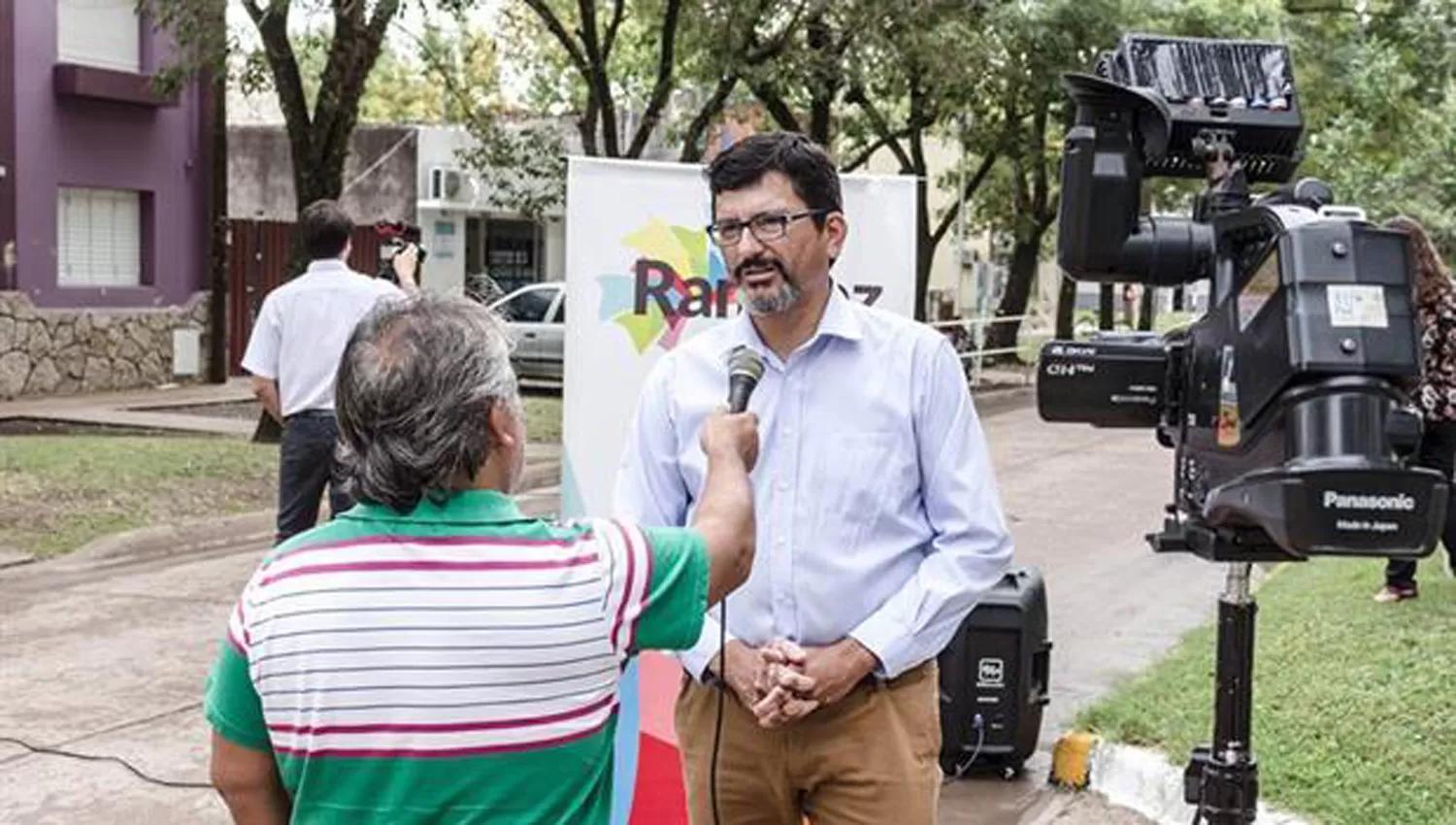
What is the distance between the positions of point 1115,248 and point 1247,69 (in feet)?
1.83

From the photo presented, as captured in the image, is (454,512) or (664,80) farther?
(664,80)

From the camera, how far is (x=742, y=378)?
2.69 meters

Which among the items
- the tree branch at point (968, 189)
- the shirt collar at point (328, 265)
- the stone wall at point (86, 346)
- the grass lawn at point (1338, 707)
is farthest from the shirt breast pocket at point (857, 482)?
the tree branch at point (968, 189)

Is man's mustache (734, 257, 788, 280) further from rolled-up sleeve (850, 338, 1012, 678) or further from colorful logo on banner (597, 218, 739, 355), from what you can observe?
colorful logo on banner (597, 218, 739, 355)

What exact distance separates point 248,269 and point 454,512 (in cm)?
2014

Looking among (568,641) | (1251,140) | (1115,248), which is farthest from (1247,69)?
(568,641)

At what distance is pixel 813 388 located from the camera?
2992mm

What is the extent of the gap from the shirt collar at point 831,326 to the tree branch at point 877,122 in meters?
17.7

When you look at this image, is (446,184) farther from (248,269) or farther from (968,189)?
(968,189)

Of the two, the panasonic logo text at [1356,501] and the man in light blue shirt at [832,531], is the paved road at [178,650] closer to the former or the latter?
the man in light blue shirt at [832,531]

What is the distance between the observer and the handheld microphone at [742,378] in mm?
2660

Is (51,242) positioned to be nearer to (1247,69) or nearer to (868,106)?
(868,106)

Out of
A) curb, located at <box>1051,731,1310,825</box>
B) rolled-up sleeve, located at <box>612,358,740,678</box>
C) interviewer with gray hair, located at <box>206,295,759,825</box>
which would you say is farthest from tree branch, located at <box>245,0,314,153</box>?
interviewer with gray hair, located at <box>206,295,759,825</box>

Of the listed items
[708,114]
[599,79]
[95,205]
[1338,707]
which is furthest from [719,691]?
[95,205]
